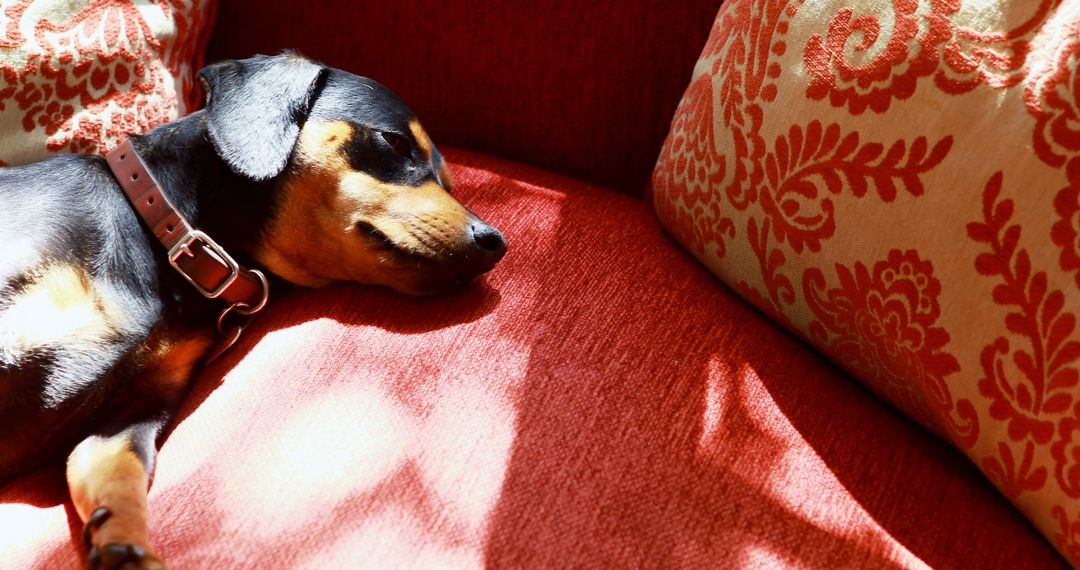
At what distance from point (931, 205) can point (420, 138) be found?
94 centimetres

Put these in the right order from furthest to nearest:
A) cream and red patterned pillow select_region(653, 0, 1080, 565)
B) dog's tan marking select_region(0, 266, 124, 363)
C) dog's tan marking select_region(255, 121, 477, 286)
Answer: dog's tan marking select_region(255, 121, 477, 286) < dog's tan marking select_region(0, 266, 124, 363) < cream and red patterned pillow select_region(653, 0, 1080, 565)

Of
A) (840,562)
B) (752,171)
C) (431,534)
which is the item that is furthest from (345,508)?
(752,171)

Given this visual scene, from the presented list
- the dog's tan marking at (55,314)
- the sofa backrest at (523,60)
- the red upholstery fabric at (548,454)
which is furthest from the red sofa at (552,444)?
the sofa backrest at (523,60)

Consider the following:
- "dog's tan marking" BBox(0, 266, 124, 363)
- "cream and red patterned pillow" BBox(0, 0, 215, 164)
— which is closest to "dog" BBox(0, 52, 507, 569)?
"dog's tan marking" BBox(0, 266, 124, 363)

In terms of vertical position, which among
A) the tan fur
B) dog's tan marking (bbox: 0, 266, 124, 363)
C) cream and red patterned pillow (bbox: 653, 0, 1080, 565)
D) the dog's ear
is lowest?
the tan fur

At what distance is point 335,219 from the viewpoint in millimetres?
1354

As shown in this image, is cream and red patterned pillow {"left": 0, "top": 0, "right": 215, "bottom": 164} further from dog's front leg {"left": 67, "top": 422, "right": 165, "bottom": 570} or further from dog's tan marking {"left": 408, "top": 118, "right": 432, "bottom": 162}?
dog's front leg {"left": 67, "top": 422, "right": 165, "bottom": 570}

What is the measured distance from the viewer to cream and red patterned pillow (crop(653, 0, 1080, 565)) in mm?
842

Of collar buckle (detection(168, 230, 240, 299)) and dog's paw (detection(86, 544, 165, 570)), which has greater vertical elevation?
collar buckle (detection(168, 230, 240, 299))

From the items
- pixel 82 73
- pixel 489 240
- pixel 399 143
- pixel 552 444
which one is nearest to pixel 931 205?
pixel 552 444

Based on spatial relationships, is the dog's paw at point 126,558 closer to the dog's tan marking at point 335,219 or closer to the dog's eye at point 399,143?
the dog's tan marking at point 335,219

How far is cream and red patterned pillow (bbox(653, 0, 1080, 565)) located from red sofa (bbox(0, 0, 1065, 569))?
87mm

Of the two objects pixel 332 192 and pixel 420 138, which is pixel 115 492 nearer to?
pixel 332 192

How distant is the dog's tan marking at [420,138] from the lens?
1.49 meters
